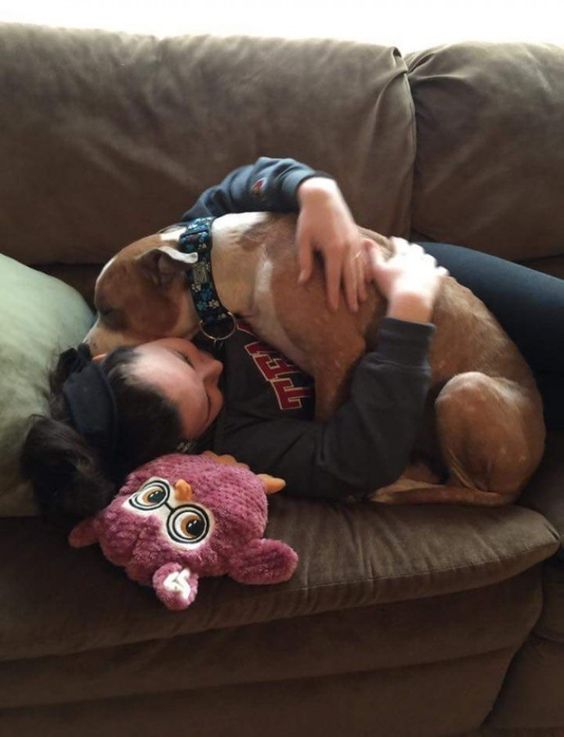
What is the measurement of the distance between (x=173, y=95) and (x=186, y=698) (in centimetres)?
163

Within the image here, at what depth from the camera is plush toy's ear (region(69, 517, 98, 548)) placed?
126 centimetres

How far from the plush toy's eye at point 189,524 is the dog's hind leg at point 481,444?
0.47 metres

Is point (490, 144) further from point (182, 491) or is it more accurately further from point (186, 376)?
point (182, 491)

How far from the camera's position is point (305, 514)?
1.41 m

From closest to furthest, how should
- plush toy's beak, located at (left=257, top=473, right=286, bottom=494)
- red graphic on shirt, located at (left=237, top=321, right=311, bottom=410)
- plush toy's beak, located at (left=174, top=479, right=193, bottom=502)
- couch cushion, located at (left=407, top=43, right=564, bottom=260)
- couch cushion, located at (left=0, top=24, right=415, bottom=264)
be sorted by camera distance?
plush toy's beak, located at (left=174, top=479, right=193, bottom=502), plush toy's beak, located at (left=257, top=473, right=286, bottom=494), red graphic on shirt, located at (left=237, top=321, right=311, bottom=410), couch cushion, located at (left=0, top=24, right=415, bottom=264), couch cushion, located at (left=407, top=43, right=564, bottom=260)

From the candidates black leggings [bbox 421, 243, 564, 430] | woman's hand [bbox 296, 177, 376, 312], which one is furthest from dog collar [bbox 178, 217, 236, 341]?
black leggings [bbox 421, 243, 564, 430]

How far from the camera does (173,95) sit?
1900 millimetres

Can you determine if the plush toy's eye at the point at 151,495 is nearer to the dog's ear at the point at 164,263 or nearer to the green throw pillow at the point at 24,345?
the green throw pillow at the point at 24,345

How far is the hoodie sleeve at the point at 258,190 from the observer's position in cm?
167

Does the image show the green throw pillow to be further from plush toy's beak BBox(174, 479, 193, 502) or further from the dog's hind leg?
the dog's hind leg

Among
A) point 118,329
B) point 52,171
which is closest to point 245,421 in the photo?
point 118,329

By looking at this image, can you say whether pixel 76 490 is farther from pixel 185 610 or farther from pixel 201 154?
pixel 201 154

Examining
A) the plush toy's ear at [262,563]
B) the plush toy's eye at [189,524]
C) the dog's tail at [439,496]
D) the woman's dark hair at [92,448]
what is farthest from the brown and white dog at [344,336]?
the plush toy's eye at [189,524]

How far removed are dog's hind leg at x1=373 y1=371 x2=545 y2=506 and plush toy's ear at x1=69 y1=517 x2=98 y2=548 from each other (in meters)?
0.65
